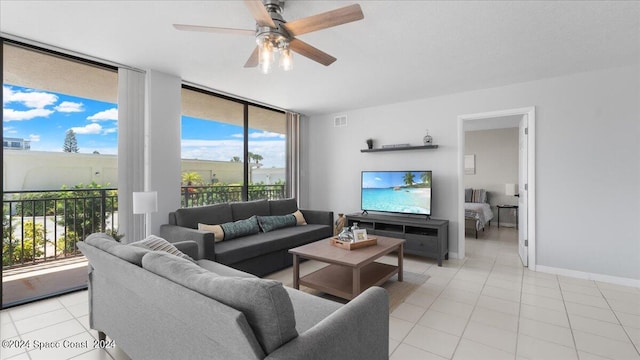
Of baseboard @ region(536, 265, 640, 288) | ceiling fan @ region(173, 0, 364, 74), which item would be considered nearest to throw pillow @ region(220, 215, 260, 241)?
ceiling fan @ region(173, 0, 364, 74)

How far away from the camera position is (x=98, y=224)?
A: 4.08 m

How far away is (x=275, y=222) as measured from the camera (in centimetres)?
419

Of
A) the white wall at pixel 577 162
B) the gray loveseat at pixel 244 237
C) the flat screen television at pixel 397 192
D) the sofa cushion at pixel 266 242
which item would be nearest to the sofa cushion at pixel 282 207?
the gray loveseat at pixel 244 237

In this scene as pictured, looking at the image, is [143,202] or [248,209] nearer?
[143,202]

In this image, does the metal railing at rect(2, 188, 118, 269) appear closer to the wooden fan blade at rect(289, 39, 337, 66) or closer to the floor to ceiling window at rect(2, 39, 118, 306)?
the floor to ceiling window at rect(2, 39, 118, 306)

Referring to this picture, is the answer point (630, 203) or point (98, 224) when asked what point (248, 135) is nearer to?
point (98, 224)

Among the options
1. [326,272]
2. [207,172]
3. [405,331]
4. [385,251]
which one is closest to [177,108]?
[207,172]

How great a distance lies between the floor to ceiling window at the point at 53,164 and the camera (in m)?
3.21

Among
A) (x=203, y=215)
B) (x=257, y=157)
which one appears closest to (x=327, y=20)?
(x=203, y=215)

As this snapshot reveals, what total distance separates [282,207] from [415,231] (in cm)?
211

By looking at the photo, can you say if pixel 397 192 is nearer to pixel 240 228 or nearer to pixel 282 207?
pixel 282 207

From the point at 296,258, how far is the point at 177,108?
2421 millimetres

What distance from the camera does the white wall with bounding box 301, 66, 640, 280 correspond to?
10.6 ft

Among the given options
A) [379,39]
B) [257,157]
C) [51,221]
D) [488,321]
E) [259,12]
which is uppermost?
[379,39]
